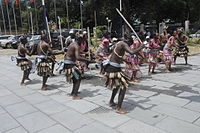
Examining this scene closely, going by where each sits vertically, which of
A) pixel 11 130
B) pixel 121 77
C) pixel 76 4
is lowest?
pixel 11 130

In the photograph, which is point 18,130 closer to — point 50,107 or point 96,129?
point 50,107

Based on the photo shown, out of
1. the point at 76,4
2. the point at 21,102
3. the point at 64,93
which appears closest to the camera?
the point at 21,102

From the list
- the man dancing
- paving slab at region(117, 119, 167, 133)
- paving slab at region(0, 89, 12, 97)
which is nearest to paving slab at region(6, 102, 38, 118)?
paving slab at region(0, 89, 12, 97)

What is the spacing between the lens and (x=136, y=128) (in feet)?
12.5

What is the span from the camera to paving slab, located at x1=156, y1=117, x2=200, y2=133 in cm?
368

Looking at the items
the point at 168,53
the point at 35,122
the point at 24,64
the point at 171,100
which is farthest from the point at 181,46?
the point at 35,122

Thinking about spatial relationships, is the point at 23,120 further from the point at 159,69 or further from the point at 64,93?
the point at 159,69

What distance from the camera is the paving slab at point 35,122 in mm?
4074

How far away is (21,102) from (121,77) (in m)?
2.76

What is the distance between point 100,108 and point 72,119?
0.77 meters

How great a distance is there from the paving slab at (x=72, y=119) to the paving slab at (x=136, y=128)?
0.69 meters

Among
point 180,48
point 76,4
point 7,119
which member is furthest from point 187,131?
point 76,4

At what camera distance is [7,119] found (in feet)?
14.9

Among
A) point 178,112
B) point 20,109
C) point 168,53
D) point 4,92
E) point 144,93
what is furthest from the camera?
point 168,53
